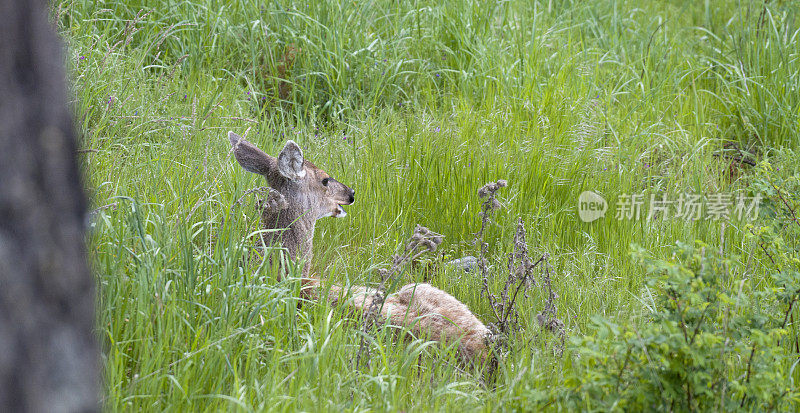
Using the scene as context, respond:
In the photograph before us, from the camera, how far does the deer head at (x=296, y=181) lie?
4.24 metres

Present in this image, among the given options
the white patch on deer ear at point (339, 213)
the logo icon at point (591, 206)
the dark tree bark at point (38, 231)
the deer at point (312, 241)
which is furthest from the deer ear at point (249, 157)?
the dark tree bark at point (38, 231)

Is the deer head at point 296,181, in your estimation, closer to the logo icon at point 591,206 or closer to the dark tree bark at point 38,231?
the logo icon at point 591,206

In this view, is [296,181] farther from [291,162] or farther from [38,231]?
[38,231]

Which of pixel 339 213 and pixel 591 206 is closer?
pixel 339 213

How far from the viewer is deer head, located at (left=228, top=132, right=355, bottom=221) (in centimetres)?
424

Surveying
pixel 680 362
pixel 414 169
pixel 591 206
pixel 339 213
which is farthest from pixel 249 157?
pixel 680 362

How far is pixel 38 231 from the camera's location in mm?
1529

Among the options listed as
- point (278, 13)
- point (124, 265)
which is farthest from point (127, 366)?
point (278, 13)

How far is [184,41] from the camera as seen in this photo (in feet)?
21.4

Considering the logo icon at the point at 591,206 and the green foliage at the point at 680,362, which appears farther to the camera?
the logo icon at the point at 591,206

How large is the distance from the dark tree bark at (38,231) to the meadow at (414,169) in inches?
35.0

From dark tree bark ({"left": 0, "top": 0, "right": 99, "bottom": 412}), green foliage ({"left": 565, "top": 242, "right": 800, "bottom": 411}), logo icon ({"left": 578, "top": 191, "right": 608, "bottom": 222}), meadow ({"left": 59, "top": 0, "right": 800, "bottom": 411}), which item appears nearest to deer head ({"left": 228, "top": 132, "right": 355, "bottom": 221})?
meadow ({"left": 59, "top": 0, "right": 800, "bottom": 411})

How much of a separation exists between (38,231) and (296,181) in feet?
9.47

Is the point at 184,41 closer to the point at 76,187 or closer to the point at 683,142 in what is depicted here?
the point at 683,142
